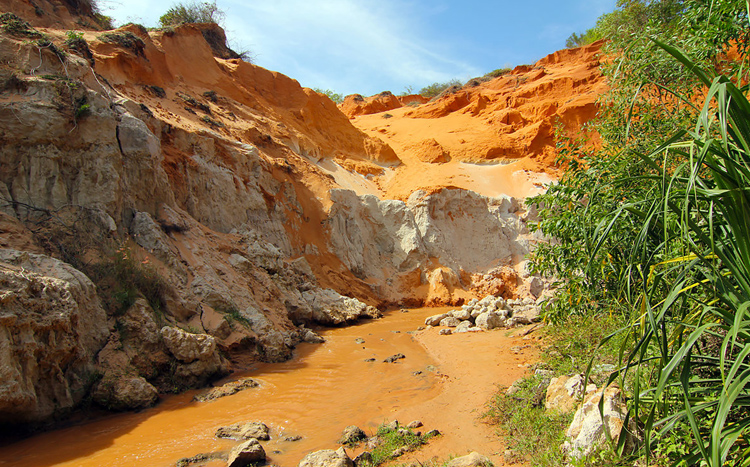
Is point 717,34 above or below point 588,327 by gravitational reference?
above

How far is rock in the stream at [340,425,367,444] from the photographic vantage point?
15.6 feet

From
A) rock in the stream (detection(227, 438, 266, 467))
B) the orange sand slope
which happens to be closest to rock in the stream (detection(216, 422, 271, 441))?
rock in the stream (detection(227, 438, 266, 467))

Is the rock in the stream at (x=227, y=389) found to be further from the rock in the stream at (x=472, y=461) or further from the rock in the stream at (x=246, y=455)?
the rock in the stream at (x=472, y=461)

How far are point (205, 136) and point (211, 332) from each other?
777cm

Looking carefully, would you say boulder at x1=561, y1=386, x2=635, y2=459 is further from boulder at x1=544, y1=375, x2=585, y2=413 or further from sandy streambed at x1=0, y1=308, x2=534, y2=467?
sandy streambed at x1=0, y1=308, x2=534, y2=467

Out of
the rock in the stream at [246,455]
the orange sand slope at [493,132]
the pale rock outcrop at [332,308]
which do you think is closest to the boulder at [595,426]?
the rock in the stream at [246,455]

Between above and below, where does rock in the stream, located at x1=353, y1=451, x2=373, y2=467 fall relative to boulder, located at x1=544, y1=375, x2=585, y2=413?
below

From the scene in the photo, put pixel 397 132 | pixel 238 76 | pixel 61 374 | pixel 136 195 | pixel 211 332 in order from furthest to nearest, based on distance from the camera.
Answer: pixel 397 132
pixel 238 76
pixel 136 195
pixel 211 332
pixel 61 374

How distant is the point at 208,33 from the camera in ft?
77.7

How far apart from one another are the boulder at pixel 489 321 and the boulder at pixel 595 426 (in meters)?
7.09

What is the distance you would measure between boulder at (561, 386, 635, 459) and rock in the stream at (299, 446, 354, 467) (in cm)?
189

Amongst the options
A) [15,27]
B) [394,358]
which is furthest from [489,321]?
[15,27]

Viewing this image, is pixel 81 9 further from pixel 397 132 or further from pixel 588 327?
pixel 588 327

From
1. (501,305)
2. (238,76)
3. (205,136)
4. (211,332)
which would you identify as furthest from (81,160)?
(238,76)
